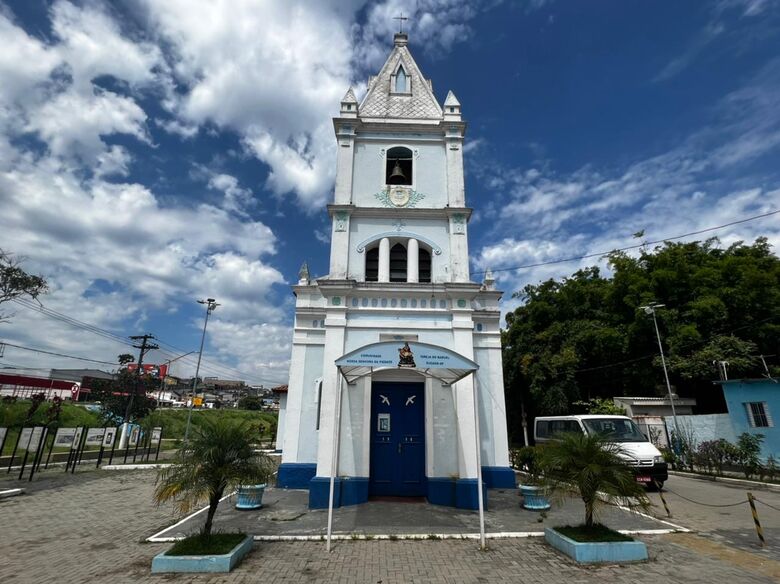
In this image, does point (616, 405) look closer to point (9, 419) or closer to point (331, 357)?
point (331, 357)

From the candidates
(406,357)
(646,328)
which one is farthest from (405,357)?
(646,328)

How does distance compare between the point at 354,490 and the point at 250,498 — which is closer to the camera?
the point at 250,498

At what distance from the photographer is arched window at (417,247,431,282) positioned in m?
12.3

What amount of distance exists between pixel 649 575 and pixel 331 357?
7.42 metres

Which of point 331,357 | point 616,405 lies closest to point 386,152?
point 331,357

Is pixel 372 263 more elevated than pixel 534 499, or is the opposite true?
pixel 372 263

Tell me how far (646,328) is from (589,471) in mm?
22617

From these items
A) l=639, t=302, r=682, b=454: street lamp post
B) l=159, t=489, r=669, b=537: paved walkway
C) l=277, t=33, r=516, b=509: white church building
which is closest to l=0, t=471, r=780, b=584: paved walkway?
l=159, t=489, r=669, b=537: paved walkway

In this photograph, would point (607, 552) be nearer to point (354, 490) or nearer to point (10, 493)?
point (354, 490)

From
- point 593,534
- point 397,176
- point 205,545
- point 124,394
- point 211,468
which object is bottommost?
point 205,545

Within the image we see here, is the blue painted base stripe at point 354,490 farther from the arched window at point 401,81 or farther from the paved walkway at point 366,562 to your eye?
the arched window at point 401,81

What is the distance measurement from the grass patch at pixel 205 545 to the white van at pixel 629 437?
808cm

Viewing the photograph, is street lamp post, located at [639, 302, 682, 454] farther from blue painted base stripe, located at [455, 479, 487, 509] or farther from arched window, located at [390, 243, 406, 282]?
arched window, located at [390, 243, 406, 282]

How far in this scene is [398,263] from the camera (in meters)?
12.5
